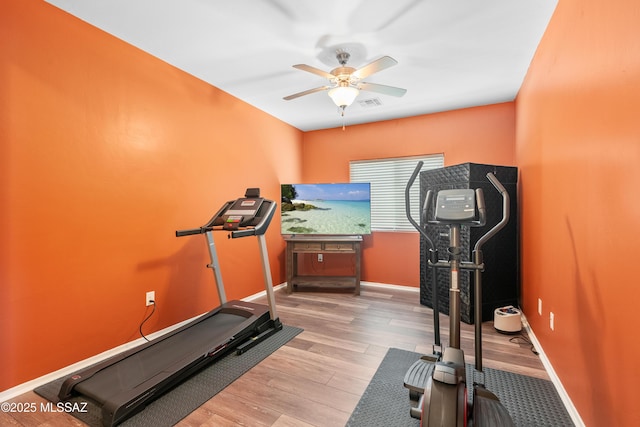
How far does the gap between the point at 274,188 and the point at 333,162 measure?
Answer: 3.70 ft

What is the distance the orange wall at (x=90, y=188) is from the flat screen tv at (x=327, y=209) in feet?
4.15

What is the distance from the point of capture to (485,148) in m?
3.93

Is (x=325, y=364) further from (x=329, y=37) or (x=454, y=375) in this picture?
(x=329, y=37)

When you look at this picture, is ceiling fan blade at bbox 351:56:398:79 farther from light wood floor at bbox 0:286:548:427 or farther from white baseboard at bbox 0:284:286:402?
white baseboard at bbox 0:284:286:402

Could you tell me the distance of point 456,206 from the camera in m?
1.74

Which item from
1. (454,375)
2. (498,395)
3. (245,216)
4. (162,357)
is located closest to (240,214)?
(245,216)

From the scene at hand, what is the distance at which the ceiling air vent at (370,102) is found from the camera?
3.72 meters

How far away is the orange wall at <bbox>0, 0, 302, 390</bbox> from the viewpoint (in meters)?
1.92

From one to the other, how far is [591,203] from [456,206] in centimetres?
61

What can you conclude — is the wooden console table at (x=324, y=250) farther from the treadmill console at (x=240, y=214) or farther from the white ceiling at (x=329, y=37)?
the white ceiling at (x=329, y=37)

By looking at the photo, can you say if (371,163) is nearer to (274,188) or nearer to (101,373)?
(274,188)

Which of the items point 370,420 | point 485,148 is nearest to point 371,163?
point 485,148

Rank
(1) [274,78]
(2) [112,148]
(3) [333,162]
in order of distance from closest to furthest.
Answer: (2) [112,148]
(1) [274,78]
(3) [333,162]

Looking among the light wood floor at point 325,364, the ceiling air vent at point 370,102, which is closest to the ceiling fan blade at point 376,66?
the ceiling air vent at point 370,102
